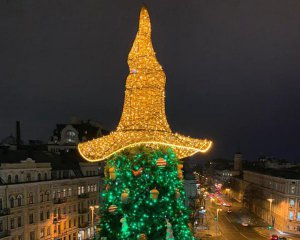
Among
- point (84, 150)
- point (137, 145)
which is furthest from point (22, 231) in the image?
point (137, 145)

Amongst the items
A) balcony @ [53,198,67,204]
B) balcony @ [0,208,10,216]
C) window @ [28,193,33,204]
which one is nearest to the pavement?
balcony @ [53,198,67,204]

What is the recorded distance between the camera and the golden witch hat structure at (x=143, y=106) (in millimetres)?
14062

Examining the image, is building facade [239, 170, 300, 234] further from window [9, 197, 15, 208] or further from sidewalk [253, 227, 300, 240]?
window [9, 197, 15, 208]

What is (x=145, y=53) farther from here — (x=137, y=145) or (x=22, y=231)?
(x=22, y=231)

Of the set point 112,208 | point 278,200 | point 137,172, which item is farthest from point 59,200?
point 278,200

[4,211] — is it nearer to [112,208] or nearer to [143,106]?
[112,208]

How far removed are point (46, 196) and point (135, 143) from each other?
24.2 meters

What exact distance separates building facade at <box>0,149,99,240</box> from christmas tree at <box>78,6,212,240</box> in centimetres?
1823

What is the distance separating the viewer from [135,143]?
42.2 ft

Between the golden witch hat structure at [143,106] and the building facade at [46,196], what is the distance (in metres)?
18.2

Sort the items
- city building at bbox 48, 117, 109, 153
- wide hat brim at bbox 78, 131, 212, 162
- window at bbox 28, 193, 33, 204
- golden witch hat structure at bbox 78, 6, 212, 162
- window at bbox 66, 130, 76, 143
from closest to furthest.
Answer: wide hat brim at bbox 78, 131, 212, 162 < golden witch hat structure at bbox 78, 6, 212, 162 < window at bbox 28, 193, 33, 204 < city building at bbox 48, 117, 109, 153 < window at bbox 66, 130, 76, 143

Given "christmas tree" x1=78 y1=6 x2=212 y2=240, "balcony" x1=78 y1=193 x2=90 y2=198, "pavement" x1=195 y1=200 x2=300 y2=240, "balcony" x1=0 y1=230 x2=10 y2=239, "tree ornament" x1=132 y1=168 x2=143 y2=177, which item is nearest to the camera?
"christmas tree" x1=78 y1=6 x2=212 y2=240

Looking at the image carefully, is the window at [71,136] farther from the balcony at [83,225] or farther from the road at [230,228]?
the road at [230,228]

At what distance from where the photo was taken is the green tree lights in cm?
1305
